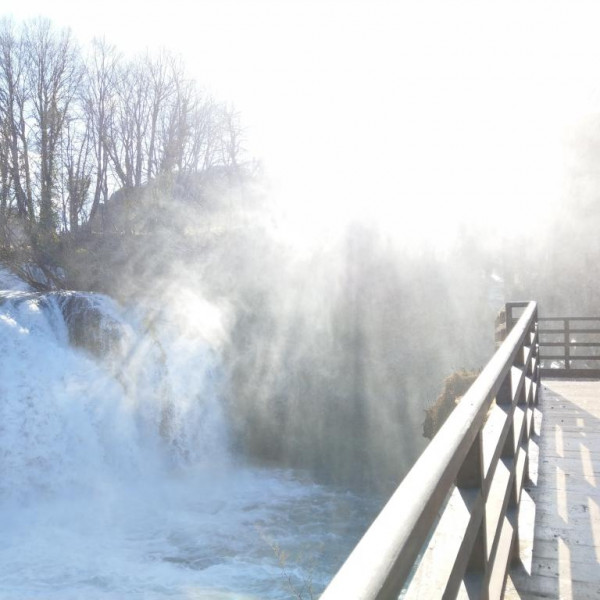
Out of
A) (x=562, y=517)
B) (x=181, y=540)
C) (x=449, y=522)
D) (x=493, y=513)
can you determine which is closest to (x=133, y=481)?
(x=181, y=540)

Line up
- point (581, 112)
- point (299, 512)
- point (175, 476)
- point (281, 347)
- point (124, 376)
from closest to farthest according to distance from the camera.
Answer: point (299, 512), point (175, 476), point (124, 376), point (281, 347), point (581, 112)

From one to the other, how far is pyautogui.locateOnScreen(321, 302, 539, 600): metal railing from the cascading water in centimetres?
577

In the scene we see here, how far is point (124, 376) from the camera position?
17031mm

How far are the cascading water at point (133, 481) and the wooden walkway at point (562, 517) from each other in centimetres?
384

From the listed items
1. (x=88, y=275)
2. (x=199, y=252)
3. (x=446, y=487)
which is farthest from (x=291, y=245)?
A: (x=446, y=487)

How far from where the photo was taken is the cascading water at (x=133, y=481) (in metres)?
9.91

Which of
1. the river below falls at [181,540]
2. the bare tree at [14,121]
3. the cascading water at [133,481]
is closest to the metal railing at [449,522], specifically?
the cascading water at [133,481]

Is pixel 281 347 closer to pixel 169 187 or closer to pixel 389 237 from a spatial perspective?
pixel 389 237

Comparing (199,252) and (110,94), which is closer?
(199,252)

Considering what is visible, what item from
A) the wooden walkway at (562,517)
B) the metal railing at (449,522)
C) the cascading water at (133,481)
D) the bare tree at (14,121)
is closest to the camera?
the metal railing at (449,522)

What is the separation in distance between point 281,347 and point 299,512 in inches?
372

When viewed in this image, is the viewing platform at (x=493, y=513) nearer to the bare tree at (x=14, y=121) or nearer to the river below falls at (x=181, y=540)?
the river below falls at (x=181, y=540)

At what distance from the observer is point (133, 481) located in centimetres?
1491

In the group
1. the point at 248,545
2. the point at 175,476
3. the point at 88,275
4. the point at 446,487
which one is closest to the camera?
the point at 446,487
